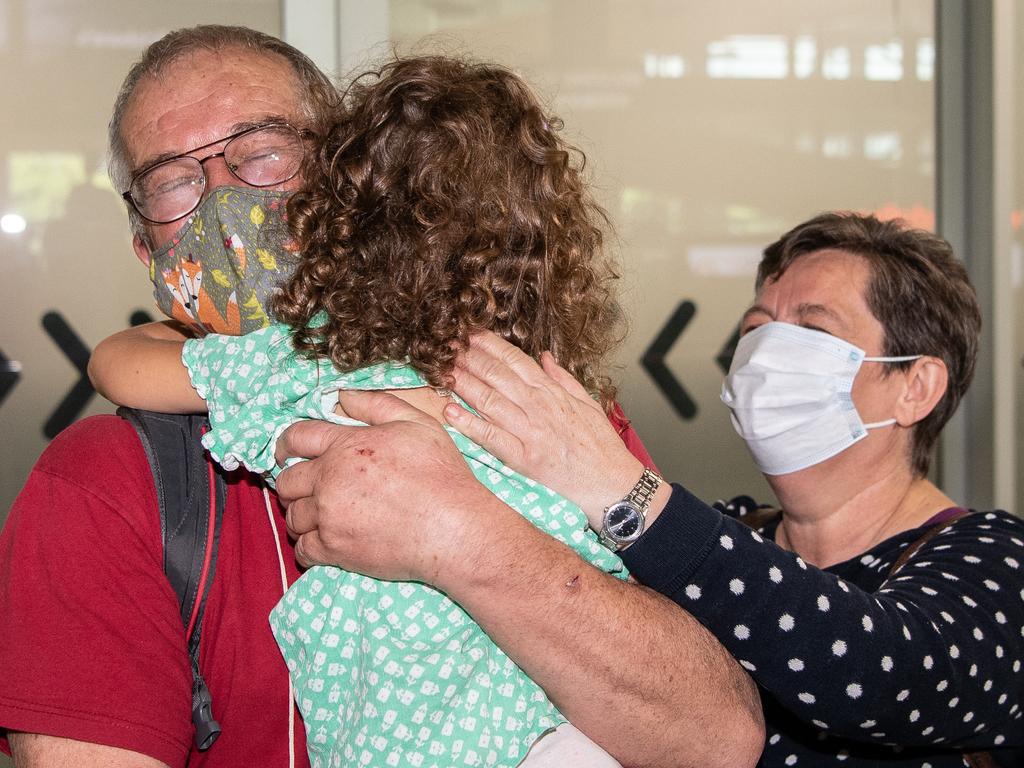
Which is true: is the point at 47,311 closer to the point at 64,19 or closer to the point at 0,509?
the point at 0,509

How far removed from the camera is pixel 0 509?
321 centimetres

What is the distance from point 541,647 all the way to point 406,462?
0.92 feet

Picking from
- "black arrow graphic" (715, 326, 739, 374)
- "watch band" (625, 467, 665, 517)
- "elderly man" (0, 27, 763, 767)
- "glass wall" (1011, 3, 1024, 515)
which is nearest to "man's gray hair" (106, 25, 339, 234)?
"elderly man" (0, 27, 763, 767)

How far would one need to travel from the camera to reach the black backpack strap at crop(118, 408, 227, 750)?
1331 millimetres

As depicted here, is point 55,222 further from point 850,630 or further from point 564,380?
point 850,630

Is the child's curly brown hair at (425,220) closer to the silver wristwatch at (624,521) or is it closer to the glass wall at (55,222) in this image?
the silver wristwatch at (624,521)

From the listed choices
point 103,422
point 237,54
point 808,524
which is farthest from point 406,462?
point 808,524

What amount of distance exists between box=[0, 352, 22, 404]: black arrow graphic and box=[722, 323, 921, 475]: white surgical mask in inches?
87.2

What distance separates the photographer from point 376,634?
1264 mm

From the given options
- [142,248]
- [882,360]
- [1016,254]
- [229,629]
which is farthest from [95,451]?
[1016,254]

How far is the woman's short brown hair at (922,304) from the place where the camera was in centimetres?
223

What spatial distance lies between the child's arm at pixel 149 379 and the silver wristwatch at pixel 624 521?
22.6 inches

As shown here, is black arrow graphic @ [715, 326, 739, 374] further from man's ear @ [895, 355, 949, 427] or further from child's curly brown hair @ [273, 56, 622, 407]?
child's curly brown hair @ [273, 56, 622, 407]

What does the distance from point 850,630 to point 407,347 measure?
0.76 metres
